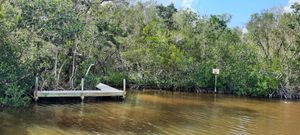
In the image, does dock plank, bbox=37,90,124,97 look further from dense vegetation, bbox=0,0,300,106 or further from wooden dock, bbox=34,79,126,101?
dense vegetation, bbox=0,0,300,106

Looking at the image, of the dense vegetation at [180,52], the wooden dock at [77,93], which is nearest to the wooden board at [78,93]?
the wooden dock at [77,93]

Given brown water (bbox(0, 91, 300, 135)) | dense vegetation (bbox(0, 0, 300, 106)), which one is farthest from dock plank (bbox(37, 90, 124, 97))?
dense vegetation (bbox(0, 0, 300, 106))

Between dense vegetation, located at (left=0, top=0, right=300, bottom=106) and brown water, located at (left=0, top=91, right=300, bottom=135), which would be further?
dense vegetation, located at (left=0, top=0, right=300, bottom=106)

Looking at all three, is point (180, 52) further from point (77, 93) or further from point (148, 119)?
point (148, 119)

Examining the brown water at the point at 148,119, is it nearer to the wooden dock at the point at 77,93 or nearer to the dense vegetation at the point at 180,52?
the wooden dock at the point at 77,93

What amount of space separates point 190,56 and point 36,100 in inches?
588

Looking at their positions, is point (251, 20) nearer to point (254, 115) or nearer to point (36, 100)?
point (254, 115)

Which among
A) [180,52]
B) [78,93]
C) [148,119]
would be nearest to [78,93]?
[78,93]

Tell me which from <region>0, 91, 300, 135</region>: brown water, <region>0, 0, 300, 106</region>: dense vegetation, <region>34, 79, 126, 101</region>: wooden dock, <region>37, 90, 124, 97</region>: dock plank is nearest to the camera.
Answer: <region>0, 91, 300, 135</region>: brown water

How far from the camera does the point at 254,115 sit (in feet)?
64.8

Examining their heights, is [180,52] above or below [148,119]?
above

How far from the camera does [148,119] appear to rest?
1670cm

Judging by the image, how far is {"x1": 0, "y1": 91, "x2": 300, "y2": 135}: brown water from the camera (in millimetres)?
14156

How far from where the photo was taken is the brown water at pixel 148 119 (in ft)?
46.4
